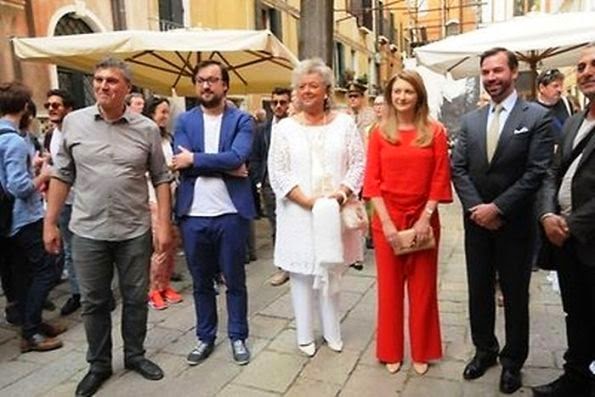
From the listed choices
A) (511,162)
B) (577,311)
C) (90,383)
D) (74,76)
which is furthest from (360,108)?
(74,76)

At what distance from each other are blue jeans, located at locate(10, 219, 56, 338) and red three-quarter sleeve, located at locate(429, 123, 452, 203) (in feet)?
8.60

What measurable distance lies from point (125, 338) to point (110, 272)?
18.6 inches

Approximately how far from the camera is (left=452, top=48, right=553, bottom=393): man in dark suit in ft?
9.37

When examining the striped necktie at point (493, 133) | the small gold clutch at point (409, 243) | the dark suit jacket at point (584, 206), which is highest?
the striped necktie at point (493, 133)

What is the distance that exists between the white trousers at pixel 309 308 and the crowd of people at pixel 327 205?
1 centimetres

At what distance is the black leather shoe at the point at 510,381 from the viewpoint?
3.00m

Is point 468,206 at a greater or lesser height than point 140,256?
greater

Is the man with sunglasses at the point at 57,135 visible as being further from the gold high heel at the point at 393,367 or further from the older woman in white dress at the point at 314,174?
the gold high heel at the point at 393,367

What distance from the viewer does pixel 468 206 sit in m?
2.98

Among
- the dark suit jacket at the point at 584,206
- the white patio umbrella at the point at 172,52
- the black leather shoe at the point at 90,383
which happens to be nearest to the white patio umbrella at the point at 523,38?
the white patio umbrella at the point at 172,52

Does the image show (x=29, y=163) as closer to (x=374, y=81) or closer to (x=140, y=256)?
(x=140, y=256)

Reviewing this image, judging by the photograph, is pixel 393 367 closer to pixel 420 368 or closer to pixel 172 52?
pixel 420 368

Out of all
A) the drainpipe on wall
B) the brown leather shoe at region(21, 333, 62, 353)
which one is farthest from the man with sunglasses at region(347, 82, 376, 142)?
the drainpipe on wall

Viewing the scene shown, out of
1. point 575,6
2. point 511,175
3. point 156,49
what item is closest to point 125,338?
point 511,175
